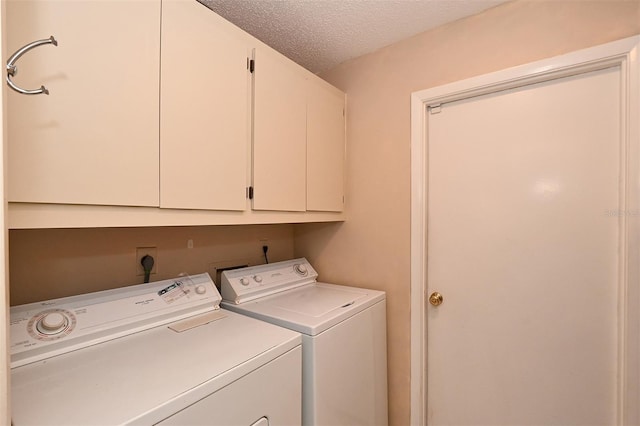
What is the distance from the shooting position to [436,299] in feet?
5.18

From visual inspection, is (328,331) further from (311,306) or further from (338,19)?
(338,19)

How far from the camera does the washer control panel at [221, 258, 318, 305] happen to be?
1476 mm

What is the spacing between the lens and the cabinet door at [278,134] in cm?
131

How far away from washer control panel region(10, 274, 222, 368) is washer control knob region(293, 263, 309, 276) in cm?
61

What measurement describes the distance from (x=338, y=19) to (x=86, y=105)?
1.21 metres

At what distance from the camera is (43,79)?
0.74 metres

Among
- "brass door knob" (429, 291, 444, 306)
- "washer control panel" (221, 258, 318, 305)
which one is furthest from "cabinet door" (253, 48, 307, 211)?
"brass door knob" (429, 291, 444, 306)

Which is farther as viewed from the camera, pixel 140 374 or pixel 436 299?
pixel 436 299

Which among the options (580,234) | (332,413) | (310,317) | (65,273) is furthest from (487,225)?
(65,273)

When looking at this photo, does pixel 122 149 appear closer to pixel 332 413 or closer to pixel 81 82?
pixel 81 82

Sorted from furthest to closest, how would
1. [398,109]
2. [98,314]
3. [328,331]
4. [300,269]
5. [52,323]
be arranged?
[300,269]
[398,109]
[328,331]
[98,314]
[52,323]

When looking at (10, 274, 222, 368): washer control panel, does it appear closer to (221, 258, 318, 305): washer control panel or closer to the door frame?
(221, 258, 318, 305): washer control panel

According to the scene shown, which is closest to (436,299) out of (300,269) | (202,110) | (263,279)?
(300,269)

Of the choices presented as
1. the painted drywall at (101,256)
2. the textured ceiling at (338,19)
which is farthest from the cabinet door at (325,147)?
the painted drywall at (101,256)
